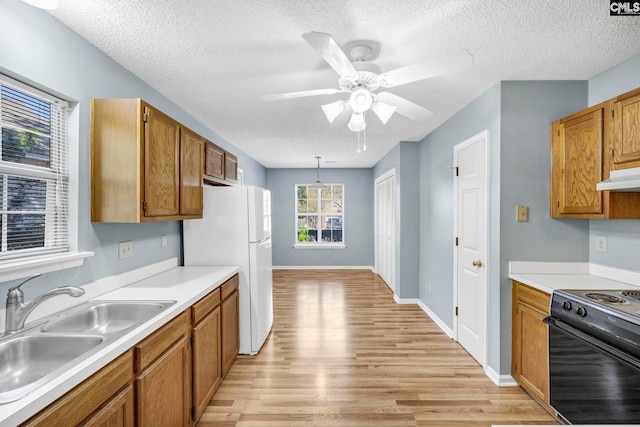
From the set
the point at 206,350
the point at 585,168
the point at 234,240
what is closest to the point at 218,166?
the point at 234,240

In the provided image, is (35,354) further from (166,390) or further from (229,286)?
(229,286)

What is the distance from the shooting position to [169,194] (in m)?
2.16

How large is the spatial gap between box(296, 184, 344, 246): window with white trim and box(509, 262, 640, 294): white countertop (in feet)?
16.3

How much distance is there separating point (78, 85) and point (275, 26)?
121 centimetres

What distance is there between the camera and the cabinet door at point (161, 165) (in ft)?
6.19

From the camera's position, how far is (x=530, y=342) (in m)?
2.18

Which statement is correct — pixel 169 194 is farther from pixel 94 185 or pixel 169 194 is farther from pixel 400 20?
pixel 400 20

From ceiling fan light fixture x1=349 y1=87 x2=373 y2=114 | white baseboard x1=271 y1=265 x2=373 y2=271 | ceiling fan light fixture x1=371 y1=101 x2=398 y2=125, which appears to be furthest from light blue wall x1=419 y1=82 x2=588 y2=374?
white baseboard x1=271 y1=265 x2=373 y2=271

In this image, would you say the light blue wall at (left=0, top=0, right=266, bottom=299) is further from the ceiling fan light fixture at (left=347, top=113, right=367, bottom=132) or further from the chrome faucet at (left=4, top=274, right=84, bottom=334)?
the ceiling fan light fixture at (left=347, top=113, right=367, bottom=132)

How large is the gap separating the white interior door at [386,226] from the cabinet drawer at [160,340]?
3.81 m

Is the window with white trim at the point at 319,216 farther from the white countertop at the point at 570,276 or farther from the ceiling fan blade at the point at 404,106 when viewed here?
the ceiling fan blade at the point at 404,106

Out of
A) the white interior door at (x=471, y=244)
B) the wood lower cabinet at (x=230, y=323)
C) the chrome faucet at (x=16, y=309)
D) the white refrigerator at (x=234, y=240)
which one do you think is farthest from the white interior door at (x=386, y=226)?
the chrome faucet at (x=16, y=309)

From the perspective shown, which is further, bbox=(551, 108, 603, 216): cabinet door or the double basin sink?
bbox=(551, 108, 603, 216): cabinet door

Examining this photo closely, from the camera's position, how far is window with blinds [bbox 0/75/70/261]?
1419 millimetres
